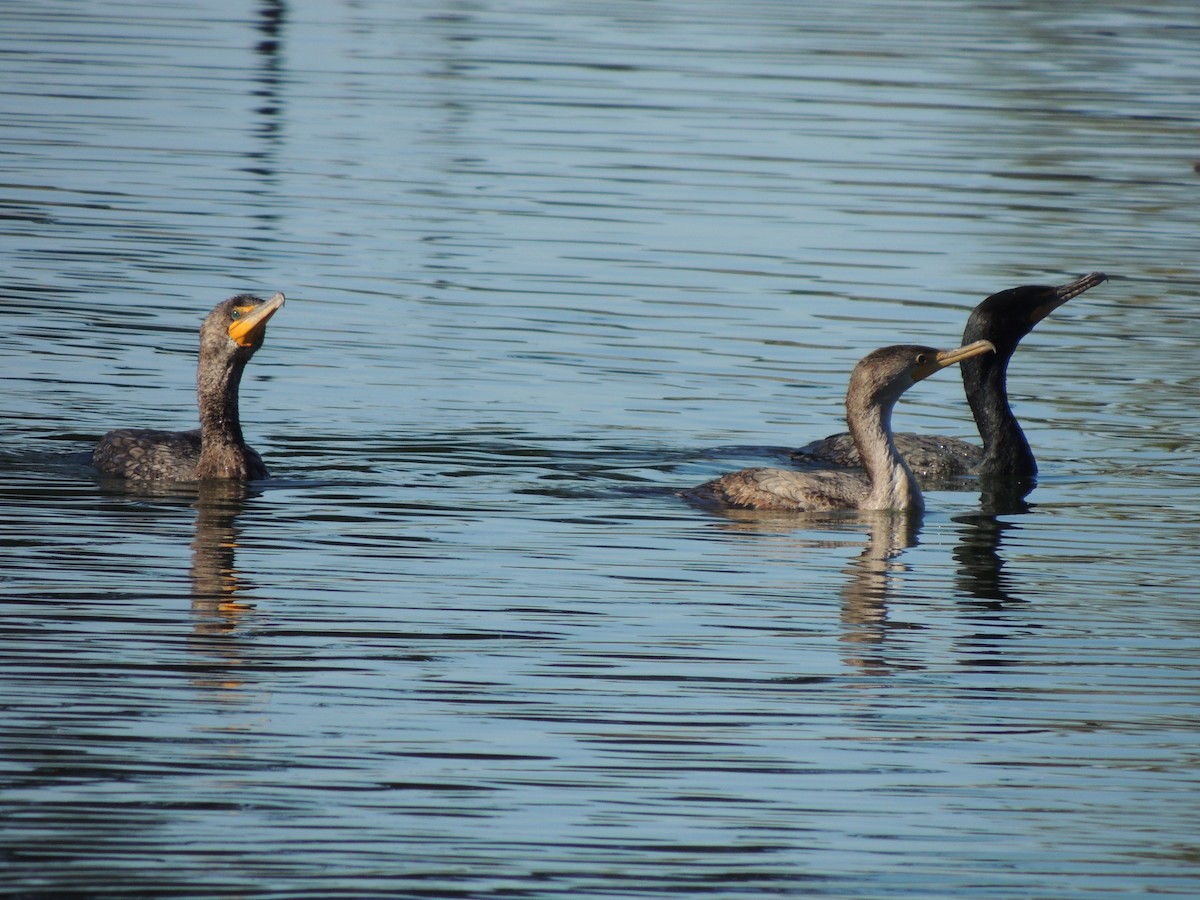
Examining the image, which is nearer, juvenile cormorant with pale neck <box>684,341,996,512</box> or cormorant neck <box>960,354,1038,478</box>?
juvenile cormorant with pale neck <box>684,341,996,512</box>

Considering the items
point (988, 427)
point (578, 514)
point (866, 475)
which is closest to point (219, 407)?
point (578, 514)

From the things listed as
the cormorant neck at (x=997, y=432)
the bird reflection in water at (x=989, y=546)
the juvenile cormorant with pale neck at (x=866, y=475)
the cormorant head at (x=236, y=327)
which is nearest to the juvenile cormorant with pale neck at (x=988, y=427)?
the cormorant neck at (x=997, y=432)

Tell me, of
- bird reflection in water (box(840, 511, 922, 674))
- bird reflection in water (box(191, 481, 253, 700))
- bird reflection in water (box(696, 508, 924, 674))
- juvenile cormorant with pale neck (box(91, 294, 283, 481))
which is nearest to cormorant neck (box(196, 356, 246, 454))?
juvenile cormorant with pale neck (box(91, 294, 283, 481))

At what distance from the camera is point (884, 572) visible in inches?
396

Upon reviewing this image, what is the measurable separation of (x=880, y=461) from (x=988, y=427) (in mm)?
1565

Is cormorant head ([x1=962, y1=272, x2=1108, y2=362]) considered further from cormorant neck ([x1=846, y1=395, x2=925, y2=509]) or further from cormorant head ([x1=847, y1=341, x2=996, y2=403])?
cormorant neck ([x1=846, y1=395, x2=925, y2=509])

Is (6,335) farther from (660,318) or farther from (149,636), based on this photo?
(149,636)

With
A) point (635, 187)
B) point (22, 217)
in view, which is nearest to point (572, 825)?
point (22, 217)

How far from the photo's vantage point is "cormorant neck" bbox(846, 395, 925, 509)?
11531mm

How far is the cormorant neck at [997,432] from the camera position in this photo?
12.7 metres

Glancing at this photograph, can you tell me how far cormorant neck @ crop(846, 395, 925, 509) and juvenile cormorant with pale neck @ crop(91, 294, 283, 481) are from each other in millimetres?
3267

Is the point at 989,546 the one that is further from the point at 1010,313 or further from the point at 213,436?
the point at 213,436

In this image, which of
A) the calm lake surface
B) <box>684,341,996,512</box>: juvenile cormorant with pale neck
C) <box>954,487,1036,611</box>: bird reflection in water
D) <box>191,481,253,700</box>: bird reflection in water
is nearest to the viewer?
the calm lake surface

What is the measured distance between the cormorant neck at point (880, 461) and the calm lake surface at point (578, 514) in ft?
1.72
